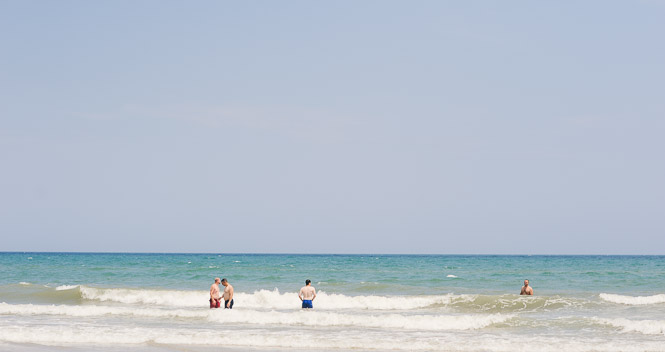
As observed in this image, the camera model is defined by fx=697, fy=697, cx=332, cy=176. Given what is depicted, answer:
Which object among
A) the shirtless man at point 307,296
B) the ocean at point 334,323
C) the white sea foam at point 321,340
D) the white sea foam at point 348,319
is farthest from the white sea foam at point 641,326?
the shirtless man at point 307,296

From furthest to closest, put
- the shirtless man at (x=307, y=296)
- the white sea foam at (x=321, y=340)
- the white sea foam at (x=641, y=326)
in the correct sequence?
the shirtless man at (x=307, y=296)
the white sea foam at (x=641, y=326)
the white sea foam at (x=321, y=340)

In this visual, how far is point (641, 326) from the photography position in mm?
18844

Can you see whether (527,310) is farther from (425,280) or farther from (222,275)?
(222,275)

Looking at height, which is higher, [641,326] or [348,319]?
[641,326]

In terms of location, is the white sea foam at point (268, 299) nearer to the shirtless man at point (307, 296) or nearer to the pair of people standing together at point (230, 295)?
the pair of people standing together at point (230, 295)

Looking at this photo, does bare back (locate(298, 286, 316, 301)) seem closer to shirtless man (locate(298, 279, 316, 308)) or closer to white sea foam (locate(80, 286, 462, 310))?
shirtless man (locate(298, 279, 316, 308))

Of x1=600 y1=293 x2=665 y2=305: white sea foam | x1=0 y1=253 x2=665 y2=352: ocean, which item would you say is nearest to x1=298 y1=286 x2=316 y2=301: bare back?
x1=0 y1=253 x2=665 y2=352: ocean

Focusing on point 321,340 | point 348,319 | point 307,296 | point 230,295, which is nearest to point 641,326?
point 348,319

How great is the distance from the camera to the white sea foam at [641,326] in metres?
18.5

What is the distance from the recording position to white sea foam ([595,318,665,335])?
60.6 feet

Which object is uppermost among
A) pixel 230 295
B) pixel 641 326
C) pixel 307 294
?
pixel 307 294

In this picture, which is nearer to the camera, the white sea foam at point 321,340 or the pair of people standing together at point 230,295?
the white sea foam at point 321,340

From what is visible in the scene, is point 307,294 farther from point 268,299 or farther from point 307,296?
point 268,299

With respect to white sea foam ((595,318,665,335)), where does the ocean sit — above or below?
below
